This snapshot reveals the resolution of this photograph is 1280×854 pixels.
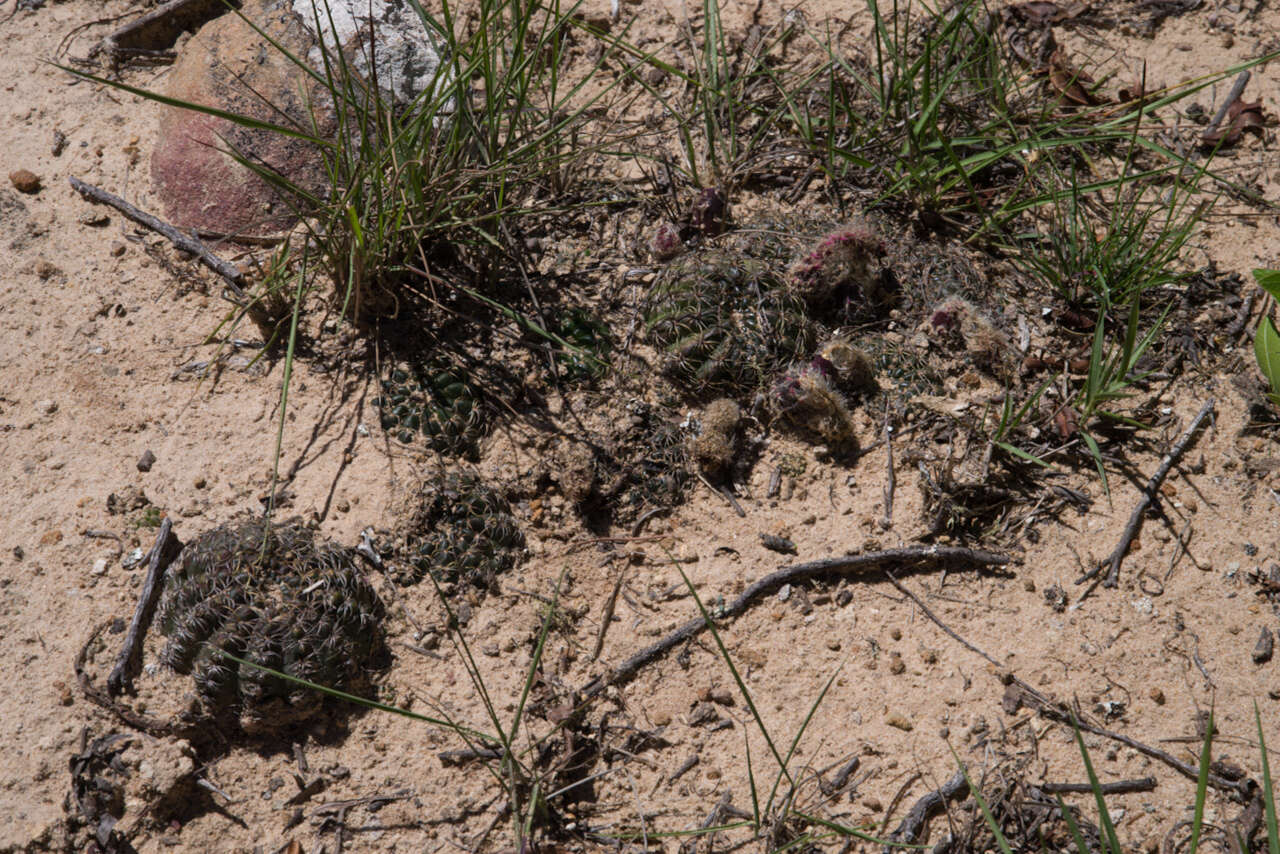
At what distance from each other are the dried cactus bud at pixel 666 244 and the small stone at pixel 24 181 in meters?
2.41

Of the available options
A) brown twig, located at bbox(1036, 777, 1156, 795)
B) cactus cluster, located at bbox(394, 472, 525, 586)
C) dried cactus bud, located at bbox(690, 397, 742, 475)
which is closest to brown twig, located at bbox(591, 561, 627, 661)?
cactus cluster, located at bbox(394, 472, 525, 586)

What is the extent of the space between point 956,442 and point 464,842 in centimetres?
194

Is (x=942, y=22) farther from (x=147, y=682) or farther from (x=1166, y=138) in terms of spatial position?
(x=147, y=682)

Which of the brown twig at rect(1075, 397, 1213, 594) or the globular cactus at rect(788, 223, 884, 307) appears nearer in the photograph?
the brown twig at rect(1075, 397, 1213, 594)

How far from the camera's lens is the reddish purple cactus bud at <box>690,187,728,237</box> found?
3439 mm

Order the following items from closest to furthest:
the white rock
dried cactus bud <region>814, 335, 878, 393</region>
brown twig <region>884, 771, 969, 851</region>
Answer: brown twig <region>884, 771, 969, 851</region>
dried cactus bud <region>814, 335, 878, 393</region>
the white rock

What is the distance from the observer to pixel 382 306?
10.5 ft

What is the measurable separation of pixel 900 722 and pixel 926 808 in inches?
9.2

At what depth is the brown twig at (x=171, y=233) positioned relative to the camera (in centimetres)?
330

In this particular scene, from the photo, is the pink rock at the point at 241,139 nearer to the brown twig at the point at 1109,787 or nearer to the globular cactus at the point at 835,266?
the globular cactus at the point at 835,266

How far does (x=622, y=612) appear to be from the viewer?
9.41 feet

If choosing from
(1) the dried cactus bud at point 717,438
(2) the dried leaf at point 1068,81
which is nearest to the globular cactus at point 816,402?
(1) the dried cactus bud at point 717,438

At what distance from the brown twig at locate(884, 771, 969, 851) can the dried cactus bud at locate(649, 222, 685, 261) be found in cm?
196

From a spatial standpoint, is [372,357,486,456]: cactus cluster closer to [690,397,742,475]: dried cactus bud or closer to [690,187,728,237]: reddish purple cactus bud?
[690,397,742,475]: dried cactus bud
